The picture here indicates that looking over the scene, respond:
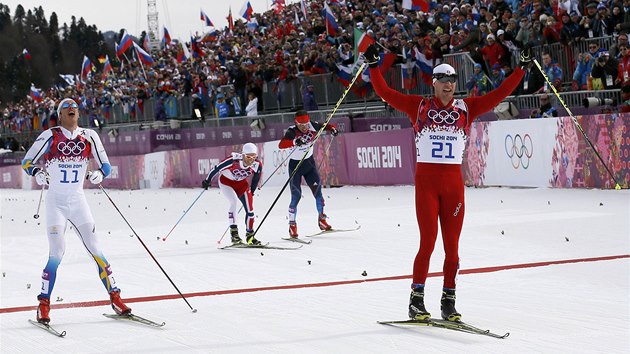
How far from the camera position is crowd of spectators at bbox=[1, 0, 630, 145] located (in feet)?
66.9

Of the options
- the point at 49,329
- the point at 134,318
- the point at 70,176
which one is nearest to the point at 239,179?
the point at 70,176

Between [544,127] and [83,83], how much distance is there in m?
43.9

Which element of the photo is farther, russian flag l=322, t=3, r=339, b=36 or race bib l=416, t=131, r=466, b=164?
russian flag l=322, t=3, r=339, b=36

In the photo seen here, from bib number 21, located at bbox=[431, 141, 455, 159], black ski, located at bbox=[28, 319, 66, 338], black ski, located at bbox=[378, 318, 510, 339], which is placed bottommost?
black ski, located at bbox=[28, 319, 66, 338]

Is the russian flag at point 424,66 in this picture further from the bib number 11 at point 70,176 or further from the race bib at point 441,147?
the race bib at point 441,147

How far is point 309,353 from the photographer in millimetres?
7457

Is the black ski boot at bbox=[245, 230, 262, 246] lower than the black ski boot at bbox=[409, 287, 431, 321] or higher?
lower

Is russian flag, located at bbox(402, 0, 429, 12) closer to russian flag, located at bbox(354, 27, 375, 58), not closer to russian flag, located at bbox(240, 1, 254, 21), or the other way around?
russian flag, located at bbox(354, 27, 375, 58)

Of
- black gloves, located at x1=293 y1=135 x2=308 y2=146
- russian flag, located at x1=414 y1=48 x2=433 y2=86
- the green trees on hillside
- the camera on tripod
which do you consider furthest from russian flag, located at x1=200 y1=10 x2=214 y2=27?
the green trees on hillside

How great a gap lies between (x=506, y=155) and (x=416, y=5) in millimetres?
5602

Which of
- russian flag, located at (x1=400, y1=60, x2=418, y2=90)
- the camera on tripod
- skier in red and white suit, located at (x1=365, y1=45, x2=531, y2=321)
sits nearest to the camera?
skier in red and white suit, located at (x1=365, y1=45, x2=531, y2=321)

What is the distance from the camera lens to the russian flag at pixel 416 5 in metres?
26.1

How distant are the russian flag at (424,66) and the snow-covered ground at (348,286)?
16.8 ft

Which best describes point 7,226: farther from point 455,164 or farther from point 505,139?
point 455,164
